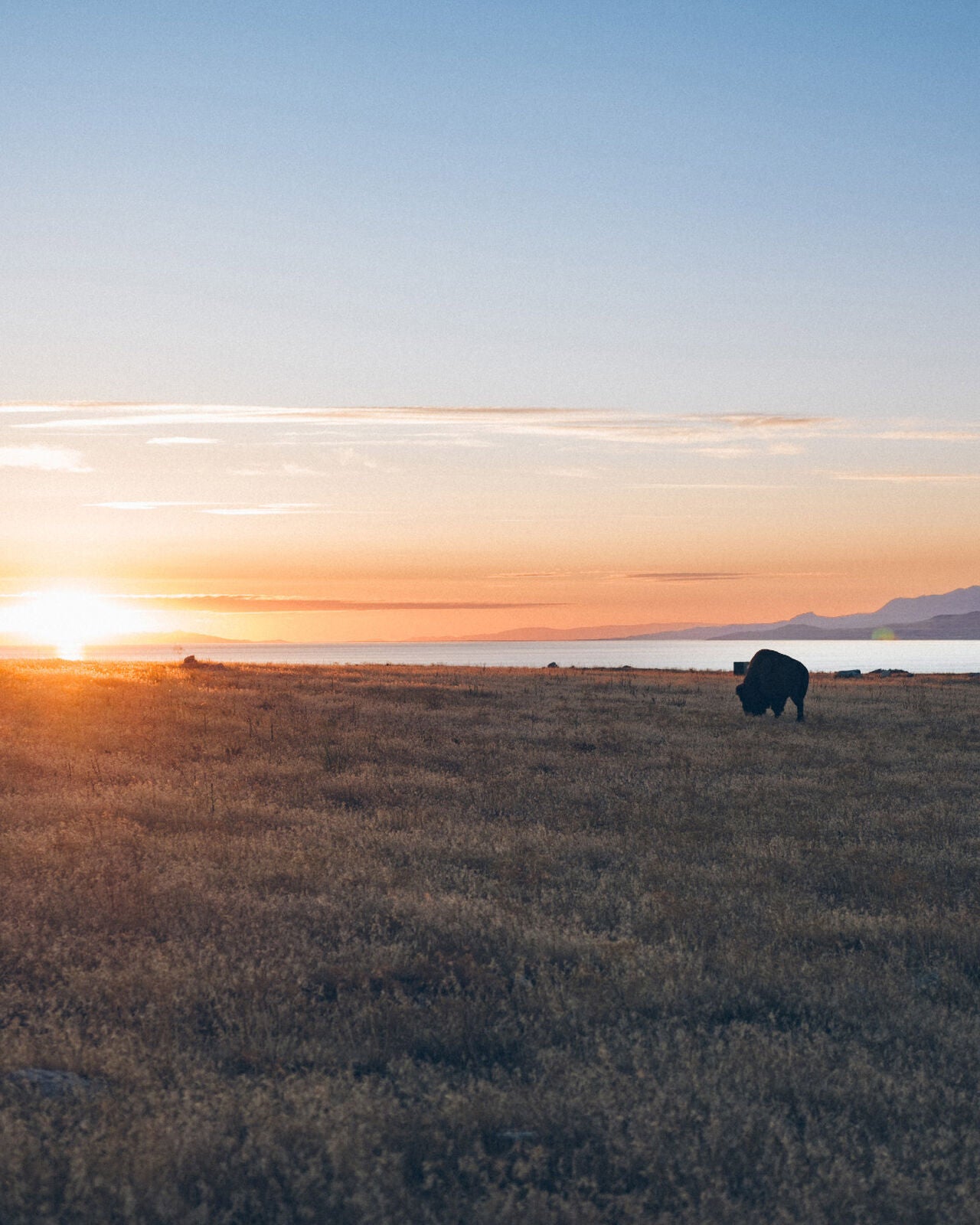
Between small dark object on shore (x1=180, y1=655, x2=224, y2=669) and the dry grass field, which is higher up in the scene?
small dark object on shore (x1=180, y1=655, x2=224, y2=669)

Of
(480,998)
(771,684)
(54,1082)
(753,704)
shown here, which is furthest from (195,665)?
(54,1082)

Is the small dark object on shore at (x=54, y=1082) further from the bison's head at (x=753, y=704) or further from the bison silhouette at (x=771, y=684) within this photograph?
the bison's head at (x=753, y=704)

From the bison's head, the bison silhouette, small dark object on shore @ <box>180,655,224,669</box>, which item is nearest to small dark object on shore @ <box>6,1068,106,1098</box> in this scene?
the bison silhouette

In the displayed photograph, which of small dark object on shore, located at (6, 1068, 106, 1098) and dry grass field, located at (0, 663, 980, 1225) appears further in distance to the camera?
small dark object on shore, located at (6, 1068, 106, 1098)

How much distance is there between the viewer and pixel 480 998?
253 inches

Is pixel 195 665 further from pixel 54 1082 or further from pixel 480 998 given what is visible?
pixel 54 1082

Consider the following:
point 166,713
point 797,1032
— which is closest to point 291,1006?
point 797,1032

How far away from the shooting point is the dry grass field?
14.5ft


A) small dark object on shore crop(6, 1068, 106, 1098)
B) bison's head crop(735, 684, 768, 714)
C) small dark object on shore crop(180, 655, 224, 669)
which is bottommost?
small dark object on shore crop(6, 1068, 106, 1098)

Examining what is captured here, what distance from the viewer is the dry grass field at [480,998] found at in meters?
4.43

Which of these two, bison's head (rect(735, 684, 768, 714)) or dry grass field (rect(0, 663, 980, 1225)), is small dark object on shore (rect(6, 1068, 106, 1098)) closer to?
dry grass field (rect(0, 663, 980, 1225))

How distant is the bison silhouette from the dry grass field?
11177 millimetres

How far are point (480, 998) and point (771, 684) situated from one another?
20.9 metres

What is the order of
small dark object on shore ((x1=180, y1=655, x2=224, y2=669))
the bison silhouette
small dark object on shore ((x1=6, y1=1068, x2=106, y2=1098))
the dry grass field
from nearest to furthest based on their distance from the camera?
the dry grass field
small dark object on shore ((x1=6, y1=1068, x2=106, y2=1098))
the bison silhouette
small dark object on shore ((x1=180, y1=655, x2=224, y2=669))
